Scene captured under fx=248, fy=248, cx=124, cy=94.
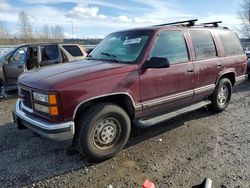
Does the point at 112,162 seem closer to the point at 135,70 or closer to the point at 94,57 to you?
the point at 135,70

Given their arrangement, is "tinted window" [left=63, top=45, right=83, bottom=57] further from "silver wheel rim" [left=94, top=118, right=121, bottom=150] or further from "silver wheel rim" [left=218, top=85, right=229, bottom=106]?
"silver wheel rim" [left=94, top=118, right=121, bottom=150]

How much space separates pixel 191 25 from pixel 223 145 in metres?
2.54

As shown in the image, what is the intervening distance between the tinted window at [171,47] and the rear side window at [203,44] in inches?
14.0

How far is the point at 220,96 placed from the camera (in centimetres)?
587

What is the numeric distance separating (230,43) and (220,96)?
130cm

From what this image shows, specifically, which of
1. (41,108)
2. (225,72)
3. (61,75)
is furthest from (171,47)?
(41,108)

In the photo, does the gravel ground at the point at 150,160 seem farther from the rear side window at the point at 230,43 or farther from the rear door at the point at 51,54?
the rear door at the point at 51,54

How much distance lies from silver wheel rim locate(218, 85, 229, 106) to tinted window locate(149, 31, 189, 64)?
65.4 inches

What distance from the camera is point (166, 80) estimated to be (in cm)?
425

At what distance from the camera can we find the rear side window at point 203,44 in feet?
16.2

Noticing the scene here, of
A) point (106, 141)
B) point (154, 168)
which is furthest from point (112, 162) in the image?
point (154, 168)

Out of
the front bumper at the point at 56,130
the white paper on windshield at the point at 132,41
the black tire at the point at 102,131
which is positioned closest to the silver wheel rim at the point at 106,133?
the black tire at the point at 102,131

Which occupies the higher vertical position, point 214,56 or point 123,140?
point 214,56

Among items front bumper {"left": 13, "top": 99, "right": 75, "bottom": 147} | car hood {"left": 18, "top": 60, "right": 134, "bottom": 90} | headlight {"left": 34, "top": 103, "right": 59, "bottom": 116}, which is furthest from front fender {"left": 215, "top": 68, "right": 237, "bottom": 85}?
headlight {"left": 34, "top": 103, "right": 59, "bottom": 116}
